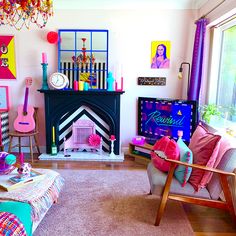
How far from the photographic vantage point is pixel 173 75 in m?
4.08

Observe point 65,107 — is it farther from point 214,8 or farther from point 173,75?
point 214,8

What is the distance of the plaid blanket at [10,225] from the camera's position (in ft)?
4.97

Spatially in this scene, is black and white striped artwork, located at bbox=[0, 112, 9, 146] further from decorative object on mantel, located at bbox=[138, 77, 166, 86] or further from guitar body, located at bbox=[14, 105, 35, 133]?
decorative object on mantel, located at bbox=[138, 77, 166, 86]

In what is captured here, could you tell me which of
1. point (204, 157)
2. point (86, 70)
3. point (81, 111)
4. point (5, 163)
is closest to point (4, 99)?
point (81, 111)

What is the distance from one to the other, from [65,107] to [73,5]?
158 cm

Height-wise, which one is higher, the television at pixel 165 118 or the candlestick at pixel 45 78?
the candlestick at pixel 45 78

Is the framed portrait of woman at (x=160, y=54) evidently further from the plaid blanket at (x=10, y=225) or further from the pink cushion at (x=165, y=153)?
the plaid blanket at (x=10, y=225)

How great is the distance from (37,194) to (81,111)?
85.9 inches

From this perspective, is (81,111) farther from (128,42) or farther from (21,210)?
(21,210)

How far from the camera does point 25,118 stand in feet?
13.0

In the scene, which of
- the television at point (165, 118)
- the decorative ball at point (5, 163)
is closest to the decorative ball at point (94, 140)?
the television at point (165, 118)

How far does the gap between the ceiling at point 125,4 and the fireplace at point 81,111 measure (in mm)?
1322

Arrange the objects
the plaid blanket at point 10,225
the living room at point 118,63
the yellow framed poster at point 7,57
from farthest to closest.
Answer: the yellow framed poster at point 7,57 → the living room at point 118,63 → the plaid blanket at point 10,225

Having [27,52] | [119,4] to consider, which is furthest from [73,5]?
[27,52]
